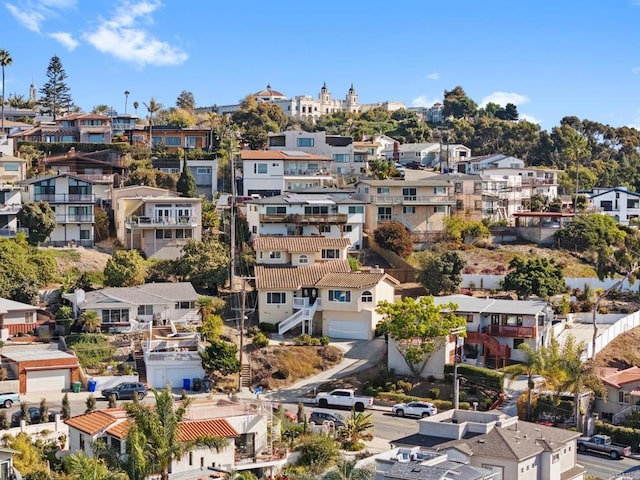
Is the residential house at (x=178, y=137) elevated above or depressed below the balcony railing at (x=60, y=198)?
above

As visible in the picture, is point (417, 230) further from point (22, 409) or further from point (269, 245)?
point (22, 409)

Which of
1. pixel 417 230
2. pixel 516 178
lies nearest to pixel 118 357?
pixel 417 230

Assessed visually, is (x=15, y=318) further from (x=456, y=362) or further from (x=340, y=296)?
(x=456, y=362)

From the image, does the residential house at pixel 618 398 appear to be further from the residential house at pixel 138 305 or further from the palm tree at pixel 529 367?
the residential house at pixel 138 305

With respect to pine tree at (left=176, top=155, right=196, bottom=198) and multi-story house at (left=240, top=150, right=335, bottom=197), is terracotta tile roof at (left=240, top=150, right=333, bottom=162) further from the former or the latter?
pine tree at (left=176, top=155, right=196, bottom=198)

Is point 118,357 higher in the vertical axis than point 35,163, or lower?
lower

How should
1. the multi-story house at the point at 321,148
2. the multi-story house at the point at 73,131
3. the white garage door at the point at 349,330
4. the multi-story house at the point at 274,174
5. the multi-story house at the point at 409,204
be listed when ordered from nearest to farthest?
the white garage door at the point at 349,330 → the multi-story house at the point at 409,204 → the multi-story house at the point at 274,174 → the multi-story house at the point at 73,131 → the multi-story house at the point at 321,148

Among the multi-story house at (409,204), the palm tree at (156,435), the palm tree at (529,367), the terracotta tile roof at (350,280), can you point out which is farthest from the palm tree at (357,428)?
the multi-story house at (409,204)
